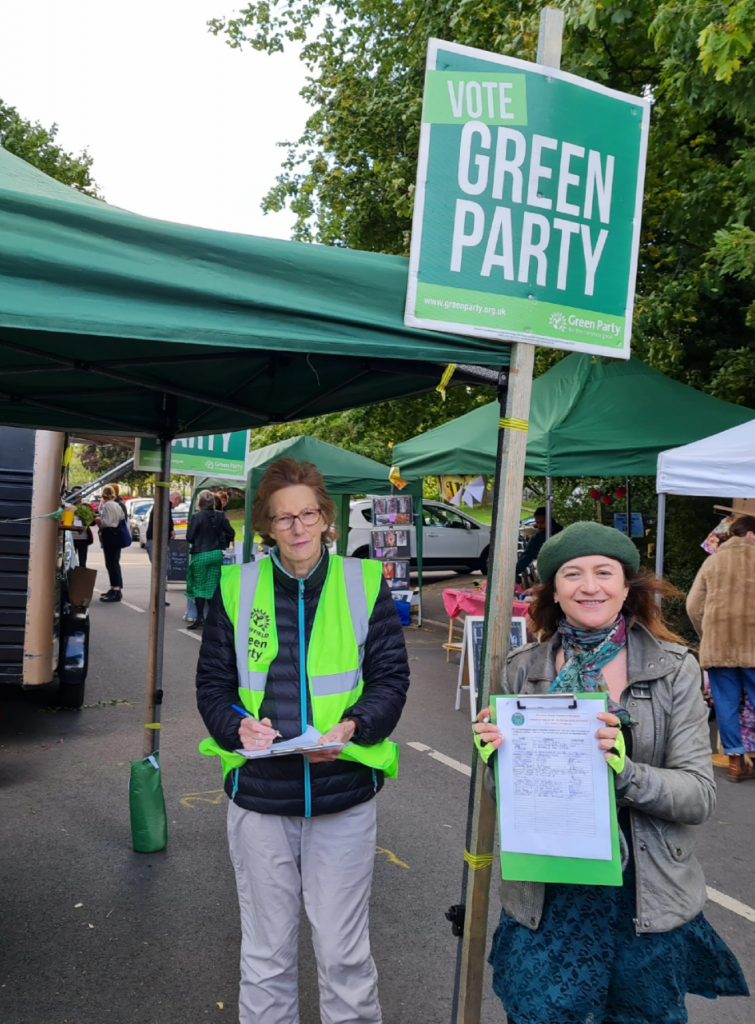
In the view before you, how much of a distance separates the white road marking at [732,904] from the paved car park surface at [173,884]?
13mm

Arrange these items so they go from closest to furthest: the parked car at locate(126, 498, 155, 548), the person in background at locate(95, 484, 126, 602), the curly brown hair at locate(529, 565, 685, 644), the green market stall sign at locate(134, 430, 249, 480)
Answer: the curly brown hair at locate(529, 565, 685, 644) < the green market stall sign at locate(134, 430, 249, 480) < the person in background at locate(95, 484, 126, 602) < the parked car at locate(126, 498, 155, 548)

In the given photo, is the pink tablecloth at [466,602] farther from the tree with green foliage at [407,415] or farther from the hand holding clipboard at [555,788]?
the tree with green foliage at [407,415]

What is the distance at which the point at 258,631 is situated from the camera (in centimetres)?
265

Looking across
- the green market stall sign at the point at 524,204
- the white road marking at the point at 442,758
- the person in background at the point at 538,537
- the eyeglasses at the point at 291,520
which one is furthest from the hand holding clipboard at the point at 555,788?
the person in background at the point at 538,537

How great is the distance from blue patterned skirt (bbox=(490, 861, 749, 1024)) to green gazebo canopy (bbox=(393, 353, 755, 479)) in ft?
22.0

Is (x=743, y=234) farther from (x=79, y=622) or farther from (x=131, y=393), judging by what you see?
(x=79, y=622)

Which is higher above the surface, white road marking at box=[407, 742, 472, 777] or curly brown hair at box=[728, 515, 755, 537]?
curly brown hair at box=[728, 515, 755, 537]

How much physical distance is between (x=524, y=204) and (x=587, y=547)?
1057 millimetres

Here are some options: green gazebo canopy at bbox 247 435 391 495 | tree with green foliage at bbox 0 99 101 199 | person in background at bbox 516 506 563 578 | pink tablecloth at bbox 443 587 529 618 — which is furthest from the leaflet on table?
tree with green foliage at bbox 0 99 101 199

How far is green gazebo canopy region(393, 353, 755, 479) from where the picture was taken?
8.79 meters

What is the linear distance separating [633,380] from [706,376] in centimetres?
263

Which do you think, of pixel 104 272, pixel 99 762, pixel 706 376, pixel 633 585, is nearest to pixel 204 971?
pixel 633 585

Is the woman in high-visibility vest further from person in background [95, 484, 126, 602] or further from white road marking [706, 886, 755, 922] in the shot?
person in background [95, 484, 126, 602]

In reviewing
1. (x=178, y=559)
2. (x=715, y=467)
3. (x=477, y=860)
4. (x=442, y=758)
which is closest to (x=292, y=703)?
(x=477, y=860)
